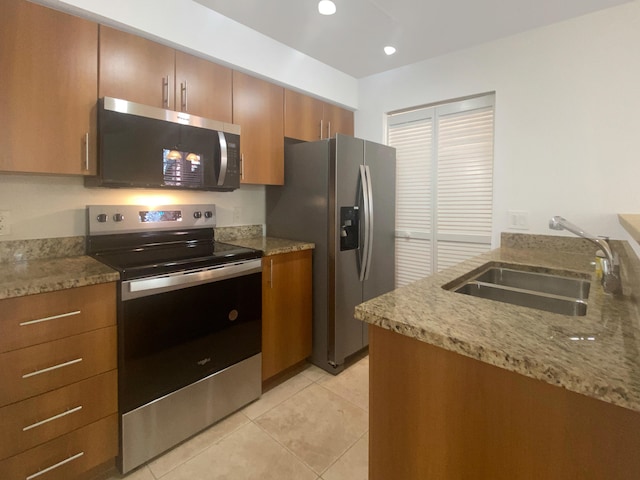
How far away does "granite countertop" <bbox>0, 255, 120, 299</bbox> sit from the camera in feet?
3.95

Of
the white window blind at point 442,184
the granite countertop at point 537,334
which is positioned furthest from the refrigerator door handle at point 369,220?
the granite countertop at point 537,334

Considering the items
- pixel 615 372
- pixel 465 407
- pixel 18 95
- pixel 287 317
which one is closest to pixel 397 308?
pixel 465 407

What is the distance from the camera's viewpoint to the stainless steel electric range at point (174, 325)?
57.8 inches

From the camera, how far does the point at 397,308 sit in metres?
0.94

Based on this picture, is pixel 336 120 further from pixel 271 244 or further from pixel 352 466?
pixel 352 466

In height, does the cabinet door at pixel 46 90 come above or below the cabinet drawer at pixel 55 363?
above

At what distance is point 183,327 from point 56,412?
1.83ft

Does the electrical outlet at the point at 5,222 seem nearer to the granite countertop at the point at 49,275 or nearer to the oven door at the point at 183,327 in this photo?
the granite countertop at the point at 49,275

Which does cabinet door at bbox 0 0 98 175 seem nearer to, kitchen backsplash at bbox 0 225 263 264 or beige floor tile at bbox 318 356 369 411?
kitchen backsplash at bbox 0 225 263 264

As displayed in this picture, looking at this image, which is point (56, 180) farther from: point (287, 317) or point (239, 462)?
point (239, 462)

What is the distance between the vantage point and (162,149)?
1.80 meters

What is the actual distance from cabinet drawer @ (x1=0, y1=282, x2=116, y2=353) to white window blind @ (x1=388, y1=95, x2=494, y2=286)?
7.65ft

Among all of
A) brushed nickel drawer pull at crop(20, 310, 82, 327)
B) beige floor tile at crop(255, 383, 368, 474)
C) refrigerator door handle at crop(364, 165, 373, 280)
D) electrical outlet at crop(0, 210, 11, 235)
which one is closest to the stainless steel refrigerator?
refrigerator door handle at crop(364, 165, 373, 280)

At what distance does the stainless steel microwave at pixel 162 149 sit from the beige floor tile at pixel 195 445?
4.58 ft
